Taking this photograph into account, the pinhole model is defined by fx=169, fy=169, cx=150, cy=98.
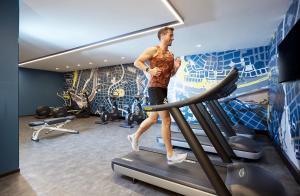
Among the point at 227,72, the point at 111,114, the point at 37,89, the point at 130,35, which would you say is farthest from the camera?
the point at 37,89

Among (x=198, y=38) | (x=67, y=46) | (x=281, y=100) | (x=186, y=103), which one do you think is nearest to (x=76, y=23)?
(x=67, y=46)

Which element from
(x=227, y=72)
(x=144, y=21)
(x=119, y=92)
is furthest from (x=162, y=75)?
Answer: (x=119, y=92)

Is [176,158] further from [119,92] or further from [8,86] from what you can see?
[119,92]

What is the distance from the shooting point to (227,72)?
4965 millimetres

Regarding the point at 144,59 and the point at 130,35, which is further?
the point at 130,35

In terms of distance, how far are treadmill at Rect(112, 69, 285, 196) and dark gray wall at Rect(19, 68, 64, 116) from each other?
325 inches

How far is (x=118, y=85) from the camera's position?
7.42 meters

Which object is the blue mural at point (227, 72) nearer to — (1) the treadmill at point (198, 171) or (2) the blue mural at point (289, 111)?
A: (2) the blue mural at point (289, 111)

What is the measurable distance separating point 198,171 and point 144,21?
2.51 m

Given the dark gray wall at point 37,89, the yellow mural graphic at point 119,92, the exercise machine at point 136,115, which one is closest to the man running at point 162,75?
the exercise machine at point 136,115

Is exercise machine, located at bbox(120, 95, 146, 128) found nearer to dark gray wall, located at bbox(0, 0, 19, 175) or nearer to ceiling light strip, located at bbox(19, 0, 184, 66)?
ceiling light strip, located at bbox(19, 0, 184, 66)

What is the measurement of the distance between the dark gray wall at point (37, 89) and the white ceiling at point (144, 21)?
4820mm

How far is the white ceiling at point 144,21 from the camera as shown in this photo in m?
2.42

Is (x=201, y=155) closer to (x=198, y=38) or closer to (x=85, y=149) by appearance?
(x=85, y=149)
